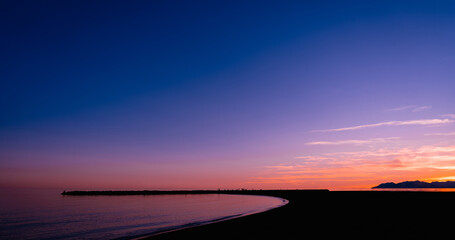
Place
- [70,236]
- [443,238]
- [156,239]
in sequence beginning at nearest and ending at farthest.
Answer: [443,238] → [156,239] → [70,236]

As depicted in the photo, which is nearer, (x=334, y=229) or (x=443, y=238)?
(x=443, y=238)

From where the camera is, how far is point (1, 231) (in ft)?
90.2

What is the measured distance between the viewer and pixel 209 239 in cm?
1501

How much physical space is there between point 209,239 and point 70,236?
14819 millimetres

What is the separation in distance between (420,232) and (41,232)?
95.4 ft

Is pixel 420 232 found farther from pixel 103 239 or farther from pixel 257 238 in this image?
pixel 103 239

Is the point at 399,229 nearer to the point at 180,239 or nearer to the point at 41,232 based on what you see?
the point at 180,239

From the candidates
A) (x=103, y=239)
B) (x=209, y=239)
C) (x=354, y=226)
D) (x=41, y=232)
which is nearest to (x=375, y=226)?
(x=354, y=226)

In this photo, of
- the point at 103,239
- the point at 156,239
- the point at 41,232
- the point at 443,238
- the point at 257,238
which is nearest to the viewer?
the point at 443,238

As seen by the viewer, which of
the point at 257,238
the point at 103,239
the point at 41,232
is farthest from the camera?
the point at 41,232

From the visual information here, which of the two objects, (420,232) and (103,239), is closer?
(420,232)

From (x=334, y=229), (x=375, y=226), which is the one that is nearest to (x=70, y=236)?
(x=334, y=229)

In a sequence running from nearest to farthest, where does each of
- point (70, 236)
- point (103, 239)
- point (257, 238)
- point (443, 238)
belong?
point (443, 238)
point (257, 238)
point (103, 239)
point (70, 236)

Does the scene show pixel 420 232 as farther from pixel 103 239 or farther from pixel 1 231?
pixel 1 231
